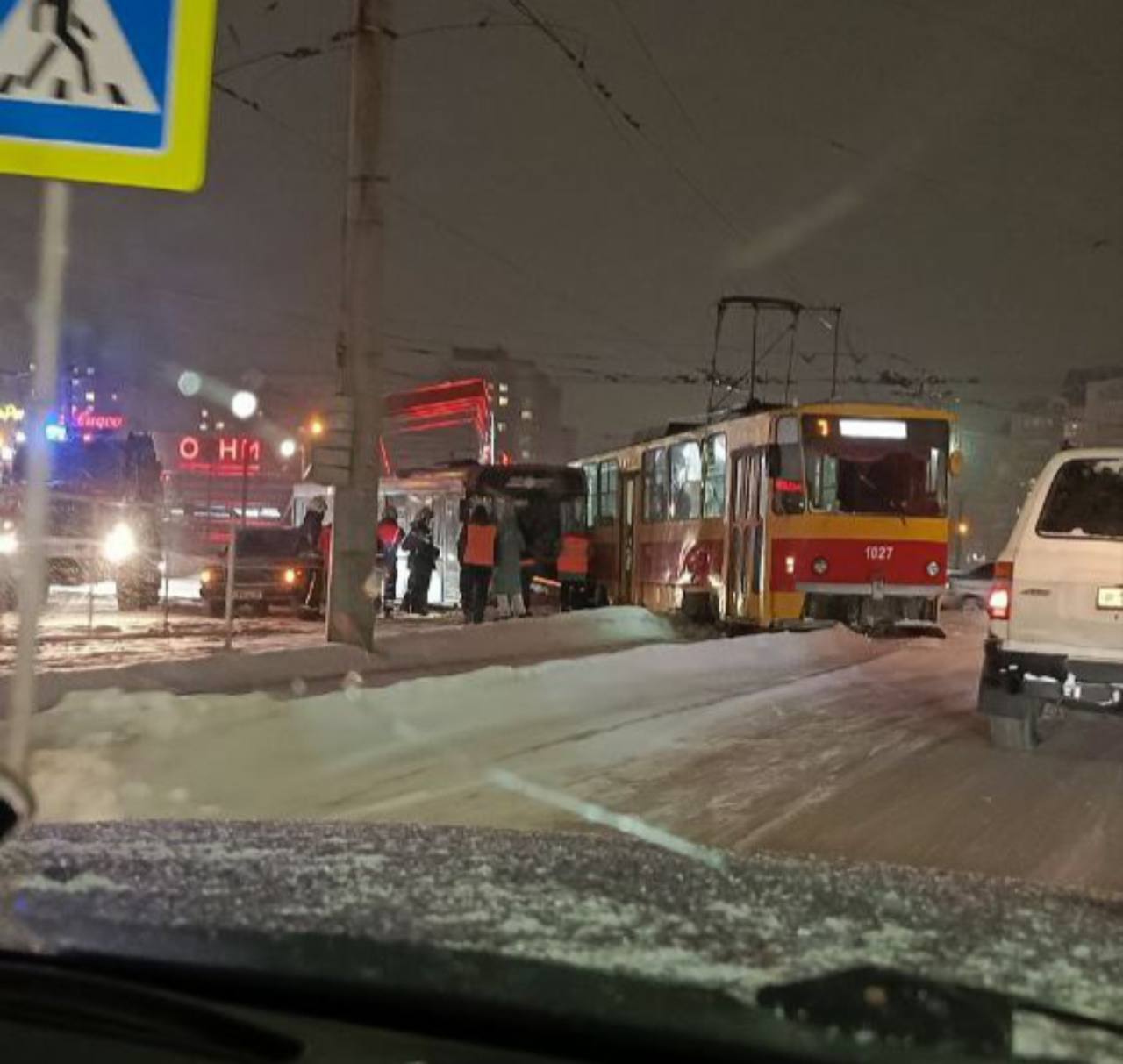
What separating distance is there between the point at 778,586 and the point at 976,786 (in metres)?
11.0

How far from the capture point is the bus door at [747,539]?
20328mm

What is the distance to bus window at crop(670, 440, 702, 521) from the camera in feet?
75.9

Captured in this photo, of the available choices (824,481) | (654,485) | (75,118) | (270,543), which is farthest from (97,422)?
(75,118)

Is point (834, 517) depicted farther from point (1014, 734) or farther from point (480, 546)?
point (1014, 734)

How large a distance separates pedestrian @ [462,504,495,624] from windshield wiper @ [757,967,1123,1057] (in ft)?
61.4

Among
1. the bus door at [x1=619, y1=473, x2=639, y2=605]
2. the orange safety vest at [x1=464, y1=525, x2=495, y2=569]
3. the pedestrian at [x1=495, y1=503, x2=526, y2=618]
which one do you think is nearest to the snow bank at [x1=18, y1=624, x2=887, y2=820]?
the orange safety vest at [x1=464, y1=525, x2=495, y2=569]

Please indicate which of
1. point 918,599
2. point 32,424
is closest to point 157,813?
point 32,424

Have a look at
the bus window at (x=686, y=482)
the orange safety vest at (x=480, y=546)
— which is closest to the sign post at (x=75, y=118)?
the orange safety vest at (x=480, y=546)

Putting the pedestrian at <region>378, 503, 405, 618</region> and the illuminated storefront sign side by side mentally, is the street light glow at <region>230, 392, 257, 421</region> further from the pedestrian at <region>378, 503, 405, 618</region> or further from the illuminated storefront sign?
the illuminated storefront sign

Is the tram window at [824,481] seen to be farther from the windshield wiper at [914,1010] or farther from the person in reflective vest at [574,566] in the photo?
the windshield wiper at [914,1010]

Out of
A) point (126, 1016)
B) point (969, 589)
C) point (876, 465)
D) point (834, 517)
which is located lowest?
point (126, 1016)

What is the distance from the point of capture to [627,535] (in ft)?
88.2

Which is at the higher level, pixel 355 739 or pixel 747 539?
pixel 747 539

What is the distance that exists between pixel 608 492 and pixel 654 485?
326 cm
